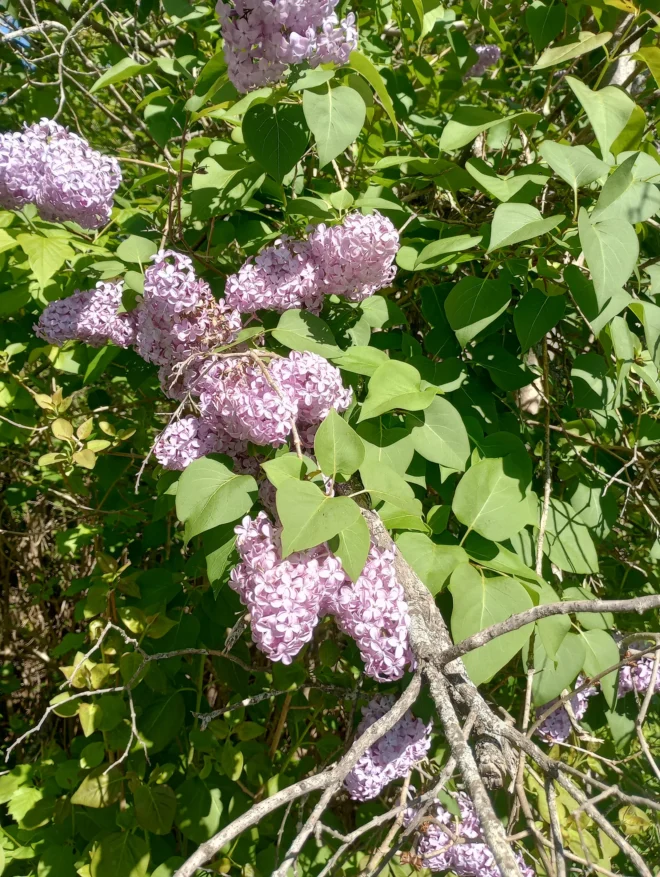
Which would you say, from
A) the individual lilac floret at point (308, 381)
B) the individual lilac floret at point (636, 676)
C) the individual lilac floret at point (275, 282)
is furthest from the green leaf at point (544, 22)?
the individual lilac floret at point (636, 676)

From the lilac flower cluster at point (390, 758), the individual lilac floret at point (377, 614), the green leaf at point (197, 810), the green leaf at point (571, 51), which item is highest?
the green leaf at point (571, 51)

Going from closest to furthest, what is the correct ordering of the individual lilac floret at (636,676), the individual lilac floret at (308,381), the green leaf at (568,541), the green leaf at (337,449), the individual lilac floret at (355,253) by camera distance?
1. the green leaf at (337,449)
2. the individual lilac floret at (308,381)
3. the individual lilac floret at (355,253)
4. the green leaf at (568,541)
5. the individual lilac floret at (636,676)

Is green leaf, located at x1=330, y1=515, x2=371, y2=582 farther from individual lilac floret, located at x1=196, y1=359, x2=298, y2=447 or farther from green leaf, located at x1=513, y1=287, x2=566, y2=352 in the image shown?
green leaf, located at x1=513, y1=287, x2=566, y2=352

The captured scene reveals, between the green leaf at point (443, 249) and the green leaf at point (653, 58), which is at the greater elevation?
the green leaf at point (653, 58)

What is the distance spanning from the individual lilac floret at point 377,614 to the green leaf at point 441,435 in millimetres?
332

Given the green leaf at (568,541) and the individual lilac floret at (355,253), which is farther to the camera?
the green leaf at (568,541)

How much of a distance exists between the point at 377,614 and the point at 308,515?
0.17 m

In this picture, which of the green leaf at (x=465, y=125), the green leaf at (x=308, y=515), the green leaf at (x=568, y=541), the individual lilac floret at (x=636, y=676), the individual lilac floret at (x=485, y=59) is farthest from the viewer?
the individual lilac floret at (x=485, y=59)

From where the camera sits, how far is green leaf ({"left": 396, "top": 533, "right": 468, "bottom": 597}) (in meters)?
1.09

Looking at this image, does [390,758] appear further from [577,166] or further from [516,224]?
[577,166]

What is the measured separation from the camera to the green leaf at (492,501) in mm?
1198

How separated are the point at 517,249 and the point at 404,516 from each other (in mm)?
596

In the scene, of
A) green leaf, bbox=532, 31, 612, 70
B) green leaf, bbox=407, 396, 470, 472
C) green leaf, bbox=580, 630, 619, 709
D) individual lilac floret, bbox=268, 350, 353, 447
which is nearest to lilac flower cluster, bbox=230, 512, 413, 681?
individual lilac floret, bbox=268, 350, 353, 447

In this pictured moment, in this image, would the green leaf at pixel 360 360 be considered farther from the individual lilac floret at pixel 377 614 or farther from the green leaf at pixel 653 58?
the green leaf at pixel 653 58
